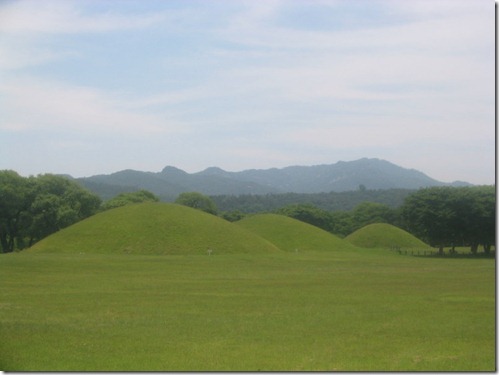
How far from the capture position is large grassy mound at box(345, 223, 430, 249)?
99.2 m

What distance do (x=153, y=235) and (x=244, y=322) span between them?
46.5 meters

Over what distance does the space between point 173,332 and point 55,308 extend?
6.78 meters

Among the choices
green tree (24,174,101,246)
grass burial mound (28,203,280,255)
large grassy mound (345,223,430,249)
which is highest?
green tree (24,174,101,246)

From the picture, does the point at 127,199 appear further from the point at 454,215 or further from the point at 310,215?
the point at 454,215

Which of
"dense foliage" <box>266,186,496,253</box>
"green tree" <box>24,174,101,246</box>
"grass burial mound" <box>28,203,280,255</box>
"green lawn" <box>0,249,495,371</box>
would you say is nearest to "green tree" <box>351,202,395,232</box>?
"dense foliage" <box>266,186,496,253</box>

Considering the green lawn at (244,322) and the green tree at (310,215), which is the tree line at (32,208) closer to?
the green lawn at (244,322)

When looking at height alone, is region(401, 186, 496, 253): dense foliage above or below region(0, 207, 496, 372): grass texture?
above

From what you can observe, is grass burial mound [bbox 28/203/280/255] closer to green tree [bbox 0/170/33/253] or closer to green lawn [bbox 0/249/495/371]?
green tree [bbox 0/170/33/253]

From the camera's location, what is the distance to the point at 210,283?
34156 mm

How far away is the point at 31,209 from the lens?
75500mm

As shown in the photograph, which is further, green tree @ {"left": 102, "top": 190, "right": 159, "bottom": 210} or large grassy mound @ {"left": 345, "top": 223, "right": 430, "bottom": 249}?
green tree @ {"left": 102, "top": 190, "right": 159, "bottom": 210}

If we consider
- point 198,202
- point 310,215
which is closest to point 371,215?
point 310,215

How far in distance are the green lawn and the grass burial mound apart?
25.1 metres

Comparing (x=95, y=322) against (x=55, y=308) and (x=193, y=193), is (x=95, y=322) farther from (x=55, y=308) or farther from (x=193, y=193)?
(x=193, y=193)
